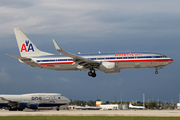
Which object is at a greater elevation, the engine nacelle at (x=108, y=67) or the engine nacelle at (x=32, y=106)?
the engine nacelle at (x=108, y=67)

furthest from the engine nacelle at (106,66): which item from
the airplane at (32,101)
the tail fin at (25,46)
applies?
the airplane at (32,101)

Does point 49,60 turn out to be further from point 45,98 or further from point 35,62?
point 45,98

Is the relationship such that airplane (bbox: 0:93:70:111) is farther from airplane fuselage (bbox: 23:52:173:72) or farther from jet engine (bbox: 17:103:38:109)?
airplane fuselage (bbox: 23:52:173:72)

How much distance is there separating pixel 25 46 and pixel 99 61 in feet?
75.8

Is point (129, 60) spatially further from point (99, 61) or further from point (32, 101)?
point (32, 101)

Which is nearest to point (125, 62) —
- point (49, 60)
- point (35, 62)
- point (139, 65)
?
point (139, 65)

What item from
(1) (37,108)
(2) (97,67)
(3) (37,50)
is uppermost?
(3) (37,50)

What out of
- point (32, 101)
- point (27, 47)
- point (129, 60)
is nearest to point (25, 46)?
point (27, 47)

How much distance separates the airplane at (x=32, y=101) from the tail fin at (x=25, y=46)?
1653 centimetres

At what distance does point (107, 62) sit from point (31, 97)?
1374 inches

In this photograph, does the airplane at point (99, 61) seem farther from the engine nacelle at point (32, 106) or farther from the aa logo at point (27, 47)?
the engine nacelle at point (32, 106)

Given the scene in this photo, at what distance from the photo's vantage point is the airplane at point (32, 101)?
253ft

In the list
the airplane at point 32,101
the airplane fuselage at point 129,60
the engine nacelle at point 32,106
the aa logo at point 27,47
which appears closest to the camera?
the airplane fuselage at point 129,60

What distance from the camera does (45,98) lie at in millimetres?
81500
